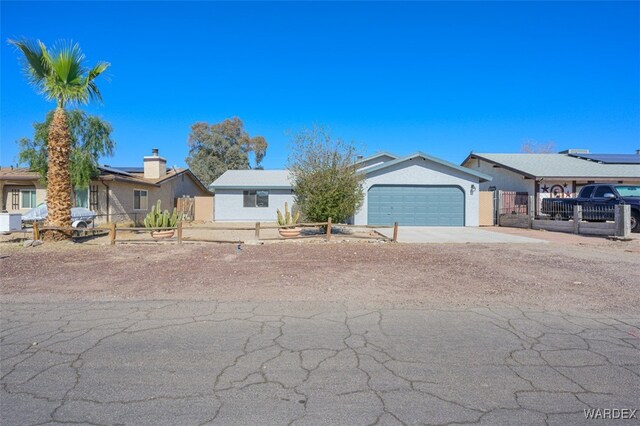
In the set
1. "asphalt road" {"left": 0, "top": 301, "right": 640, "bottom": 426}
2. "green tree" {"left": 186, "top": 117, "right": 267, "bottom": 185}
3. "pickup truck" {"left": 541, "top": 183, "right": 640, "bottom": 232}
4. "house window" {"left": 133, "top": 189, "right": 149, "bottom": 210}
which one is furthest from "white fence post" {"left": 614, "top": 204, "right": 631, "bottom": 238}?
"green tree" {"left": 186, "top": 117, "right": 267, "bottom": 185}

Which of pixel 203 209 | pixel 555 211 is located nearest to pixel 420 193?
pixel 555 211

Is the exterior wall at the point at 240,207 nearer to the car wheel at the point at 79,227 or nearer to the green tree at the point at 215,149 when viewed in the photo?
the car wheel at the point at 79,227

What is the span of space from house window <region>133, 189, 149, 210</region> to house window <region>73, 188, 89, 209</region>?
3.46 metres

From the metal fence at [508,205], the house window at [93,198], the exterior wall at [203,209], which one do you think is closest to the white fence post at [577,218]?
the metal fence at [508,205]

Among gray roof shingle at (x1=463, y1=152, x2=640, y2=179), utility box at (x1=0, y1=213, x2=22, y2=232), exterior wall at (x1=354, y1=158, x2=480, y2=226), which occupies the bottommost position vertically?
utility box at (x1=0, y1=213, x2=22, y2=232)

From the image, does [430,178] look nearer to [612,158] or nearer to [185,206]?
[612,158]

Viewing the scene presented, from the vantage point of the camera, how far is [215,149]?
48.5 m

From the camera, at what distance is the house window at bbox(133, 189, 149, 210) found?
80.2 ft

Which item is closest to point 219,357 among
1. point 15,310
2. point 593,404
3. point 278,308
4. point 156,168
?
point 278,308

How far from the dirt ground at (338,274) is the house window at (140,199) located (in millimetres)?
11622

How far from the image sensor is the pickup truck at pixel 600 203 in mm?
16391

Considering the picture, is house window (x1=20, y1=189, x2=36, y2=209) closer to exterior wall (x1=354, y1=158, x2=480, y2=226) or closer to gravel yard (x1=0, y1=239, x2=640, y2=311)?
gravel yard (x1=0, y1=239, x2=640, y2=311)

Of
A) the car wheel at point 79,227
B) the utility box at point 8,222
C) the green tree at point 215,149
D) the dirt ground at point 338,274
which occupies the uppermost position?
the green tree at point 215,149

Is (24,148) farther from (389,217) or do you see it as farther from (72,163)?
(389,217)
